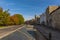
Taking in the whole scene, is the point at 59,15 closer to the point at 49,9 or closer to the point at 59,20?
the point at 59,20

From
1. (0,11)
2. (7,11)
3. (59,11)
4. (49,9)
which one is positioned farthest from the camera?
(7,11)

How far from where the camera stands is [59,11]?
51500 millimetres

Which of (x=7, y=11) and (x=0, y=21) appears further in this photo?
(x=7, y=11)

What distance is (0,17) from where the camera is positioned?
90.7 meters

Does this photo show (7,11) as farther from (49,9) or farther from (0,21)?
(49,9)

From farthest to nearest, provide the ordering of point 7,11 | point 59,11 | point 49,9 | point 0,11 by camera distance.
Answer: point 7,11 < point 0,11 < point 49,9 < point 59,11

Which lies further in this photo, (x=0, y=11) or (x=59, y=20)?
(x=0, y=11)

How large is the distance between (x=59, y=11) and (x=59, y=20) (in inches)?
106

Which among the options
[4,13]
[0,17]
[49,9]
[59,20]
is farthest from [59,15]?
[4,13]

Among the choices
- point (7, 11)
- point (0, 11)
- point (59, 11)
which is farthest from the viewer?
point (7, 11)

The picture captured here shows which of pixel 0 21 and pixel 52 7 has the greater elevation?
pixel 52 7

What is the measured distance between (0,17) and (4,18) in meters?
5.83

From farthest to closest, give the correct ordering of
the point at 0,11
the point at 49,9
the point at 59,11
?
the point at 0,11 < the point at 49,9 < the point at 59,11

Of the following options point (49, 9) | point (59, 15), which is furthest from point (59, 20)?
point (49, 9)
